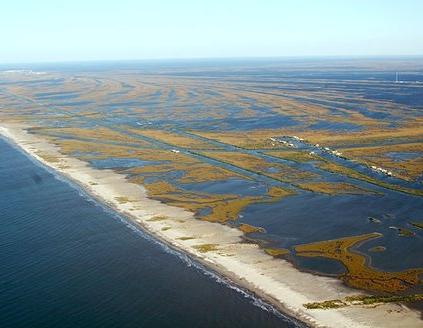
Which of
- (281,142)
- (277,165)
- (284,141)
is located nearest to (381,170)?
(277,165)

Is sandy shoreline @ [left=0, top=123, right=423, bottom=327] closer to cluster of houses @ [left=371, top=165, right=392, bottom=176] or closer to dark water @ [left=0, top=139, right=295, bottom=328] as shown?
dark water @ [left=0, top=139, right=295, bottom=328]

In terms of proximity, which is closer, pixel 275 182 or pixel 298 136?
pixel 275 182

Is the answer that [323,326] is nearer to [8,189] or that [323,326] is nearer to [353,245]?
[353,245]

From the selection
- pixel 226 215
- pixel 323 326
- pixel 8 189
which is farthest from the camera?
pixel 8 189

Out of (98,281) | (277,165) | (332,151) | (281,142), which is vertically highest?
(281,142)

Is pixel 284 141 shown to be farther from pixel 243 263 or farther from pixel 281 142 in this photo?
pixel 243 263

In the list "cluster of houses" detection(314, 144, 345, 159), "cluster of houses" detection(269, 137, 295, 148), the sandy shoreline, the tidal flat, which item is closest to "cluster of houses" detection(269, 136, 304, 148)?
"cluster of houses" detection(269, 137, 295, 148)

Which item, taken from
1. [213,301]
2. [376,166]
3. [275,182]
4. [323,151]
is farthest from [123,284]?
[323,151]
